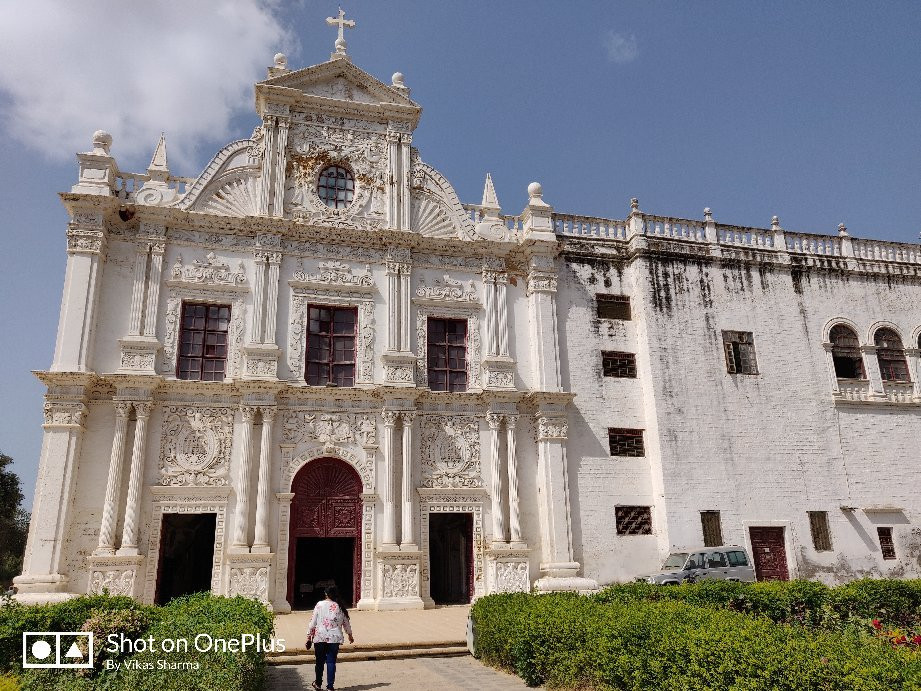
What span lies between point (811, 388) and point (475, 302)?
990 centimetres

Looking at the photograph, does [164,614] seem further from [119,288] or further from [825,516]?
[825,516]

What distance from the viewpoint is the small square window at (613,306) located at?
19.1 m

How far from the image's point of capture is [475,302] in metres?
18.2

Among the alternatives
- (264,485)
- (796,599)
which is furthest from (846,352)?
(264,485)

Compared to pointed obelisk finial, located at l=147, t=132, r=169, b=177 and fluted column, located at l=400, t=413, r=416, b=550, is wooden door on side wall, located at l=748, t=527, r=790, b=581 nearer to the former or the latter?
fluted column, located at l=400, t=413, r=416, b=550

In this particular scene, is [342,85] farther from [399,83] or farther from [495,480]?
[495,480]

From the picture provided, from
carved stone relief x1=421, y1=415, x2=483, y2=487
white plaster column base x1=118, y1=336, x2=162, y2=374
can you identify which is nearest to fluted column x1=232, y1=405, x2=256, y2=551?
white plaster column base x1=118, y1=336, x2=162, y2=374

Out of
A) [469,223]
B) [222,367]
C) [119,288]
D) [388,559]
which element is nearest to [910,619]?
[388,559]

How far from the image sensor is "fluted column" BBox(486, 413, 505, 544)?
1647 centimetres

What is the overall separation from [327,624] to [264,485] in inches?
295

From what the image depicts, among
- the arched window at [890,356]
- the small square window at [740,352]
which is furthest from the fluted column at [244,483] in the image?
the arched window at [890,356]

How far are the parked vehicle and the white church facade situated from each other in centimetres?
137

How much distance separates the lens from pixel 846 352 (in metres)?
20.3

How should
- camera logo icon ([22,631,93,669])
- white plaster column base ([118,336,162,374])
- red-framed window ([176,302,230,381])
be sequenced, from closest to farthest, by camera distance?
1. camera logo icon ([22,631,93,669])
2. white plaster column base ([118,336,162,374])
3. red-framed window ([176,302,230,381])
